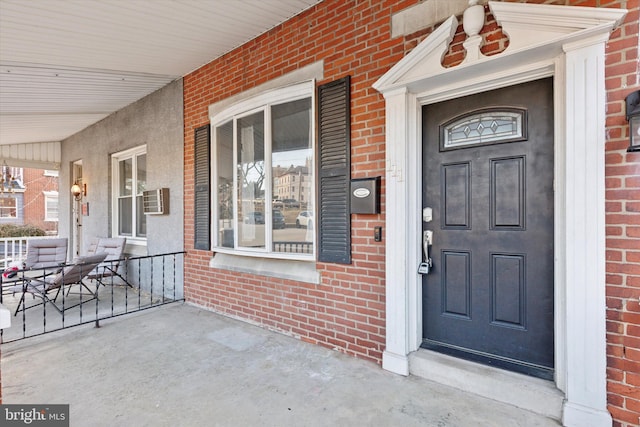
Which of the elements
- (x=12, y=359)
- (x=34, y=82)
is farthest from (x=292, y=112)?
(x=34, y=82)

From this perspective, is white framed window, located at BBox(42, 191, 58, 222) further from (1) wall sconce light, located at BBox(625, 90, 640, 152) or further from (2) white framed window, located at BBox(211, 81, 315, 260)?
(1) wall sconce light, located at BBox(625, 90, 640, 152)

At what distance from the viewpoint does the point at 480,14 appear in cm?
219

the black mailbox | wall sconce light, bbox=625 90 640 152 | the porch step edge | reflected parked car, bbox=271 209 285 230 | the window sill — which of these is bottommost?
the porch step edge

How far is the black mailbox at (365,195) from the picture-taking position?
105 inches

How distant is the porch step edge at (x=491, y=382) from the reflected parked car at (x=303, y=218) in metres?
1.53

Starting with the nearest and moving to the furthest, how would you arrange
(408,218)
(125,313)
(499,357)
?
1. (499,357)
2. (408,218)
3. (125,313)

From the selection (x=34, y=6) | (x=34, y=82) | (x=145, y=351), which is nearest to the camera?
(x=34, y=6)

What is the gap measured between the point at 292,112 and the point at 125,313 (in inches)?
124

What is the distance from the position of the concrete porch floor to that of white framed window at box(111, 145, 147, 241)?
9.22 feet

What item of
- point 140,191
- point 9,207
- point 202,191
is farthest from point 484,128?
point 9,207

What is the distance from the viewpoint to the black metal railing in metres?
3.80

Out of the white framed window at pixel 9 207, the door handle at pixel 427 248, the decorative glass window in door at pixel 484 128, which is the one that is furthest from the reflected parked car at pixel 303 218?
the white framed window at pixel 9 207

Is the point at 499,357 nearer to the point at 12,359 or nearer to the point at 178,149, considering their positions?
the point at 12,359

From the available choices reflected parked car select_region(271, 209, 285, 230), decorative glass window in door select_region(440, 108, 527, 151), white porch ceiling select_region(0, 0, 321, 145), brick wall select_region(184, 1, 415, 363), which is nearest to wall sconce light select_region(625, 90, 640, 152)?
decorative glass window in door select_region(440, 108, 527, 151)
